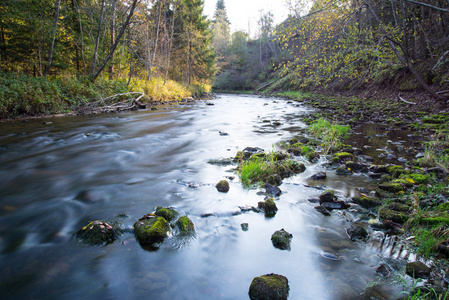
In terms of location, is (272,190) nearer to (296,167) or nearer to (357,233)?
(296,167)

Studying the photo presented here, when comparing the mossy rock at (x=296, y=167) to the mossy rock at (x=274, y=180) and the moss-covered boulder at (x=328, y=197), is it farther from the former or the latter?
the moss-covered boulder at (x=328, y=197)

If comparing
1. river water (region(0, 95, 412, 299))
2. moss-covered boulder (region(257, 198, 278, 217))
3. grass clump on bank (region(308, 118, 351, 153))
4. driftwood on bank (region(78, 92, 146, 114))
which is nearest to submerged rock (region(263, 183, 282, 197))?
river water (region(0, 95, 412, 299))

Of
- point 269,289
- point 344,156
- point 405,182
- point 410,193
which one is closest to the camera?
point 269,289

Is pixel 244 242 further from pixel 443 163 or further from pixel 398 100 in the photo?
pixel 398 100

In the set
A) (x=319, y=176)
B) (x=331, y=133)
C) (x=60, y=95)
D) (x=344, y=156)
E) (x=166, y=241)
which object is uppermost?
(x=60, y=95)

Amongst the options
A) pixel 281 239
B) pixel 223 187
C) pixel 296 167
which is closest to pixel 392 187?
pixel 296 167

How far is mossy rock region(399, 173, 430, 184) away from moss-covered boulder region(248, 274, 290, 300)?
3288mm

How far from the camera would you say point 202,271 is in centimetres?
257

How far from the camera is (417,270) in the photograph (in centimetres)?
230

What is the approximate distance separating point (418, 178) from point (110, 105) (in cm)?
1479

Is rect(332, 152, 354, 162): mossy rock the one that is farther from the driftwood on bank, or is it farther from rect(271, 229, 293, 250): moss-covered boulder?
the driftwood on bank

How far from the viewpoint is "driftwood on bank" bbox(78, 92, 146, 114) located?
43.3 ft

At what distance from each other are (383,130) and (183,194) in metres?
7.93

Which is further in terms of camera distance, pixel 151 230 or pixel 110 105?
pixel 110 105
